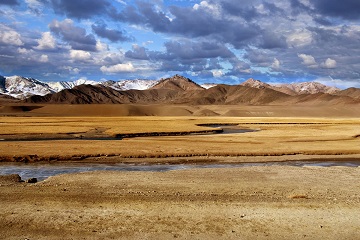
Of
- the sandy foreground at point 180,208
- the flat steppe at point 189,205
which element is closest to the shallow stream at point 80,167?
the flat steppe at point 189,205

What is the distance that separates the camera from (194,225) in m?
11.5

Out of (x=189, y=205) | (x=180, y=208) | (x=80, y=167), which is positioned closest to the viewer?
(x=180, y=208)

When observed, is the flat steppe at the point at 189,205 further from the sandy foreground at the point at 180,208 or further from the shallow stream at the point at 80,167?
Result: the shallow stream at the point at 80,167

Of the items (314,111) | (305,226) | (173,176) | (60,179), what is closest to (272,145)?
(173,176)

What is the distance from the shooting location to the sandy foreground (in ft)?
36.2

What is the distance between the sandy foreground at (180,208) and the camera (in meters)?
→ 11.0

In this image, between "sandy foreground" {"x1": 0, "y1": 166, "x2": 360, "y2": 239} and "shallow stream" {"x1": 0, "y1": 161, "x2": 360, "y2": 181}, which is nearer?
"sandy foreground" {"x1": 0, "y1": 166, "x2": 360, "y2": 239}

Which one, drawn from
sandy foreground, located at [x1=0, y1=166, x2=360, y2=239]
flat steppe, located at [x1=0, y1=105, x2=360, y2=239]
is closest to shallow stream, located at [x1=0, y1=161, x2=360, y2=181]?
flat steppe, located at [x1=0, y1=105, x2=360, y2=239]

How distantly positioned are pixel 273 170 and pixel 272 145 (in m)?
14.3

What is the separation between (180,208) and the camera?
519 inches

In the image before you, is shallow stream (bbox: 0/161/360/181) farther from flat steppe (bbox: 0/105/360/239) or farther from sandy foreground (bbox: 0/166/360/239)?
sandy foreground (bbox: 0/166/360/239)

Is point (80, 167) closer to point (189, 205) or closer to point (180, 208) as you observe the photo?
point (189, 205)

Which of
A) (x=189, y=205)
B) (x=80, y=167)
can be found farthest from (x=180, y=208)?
(x=80, y=167)

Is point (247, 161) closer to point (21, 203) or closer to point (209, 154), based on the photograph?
point (209, 154)
